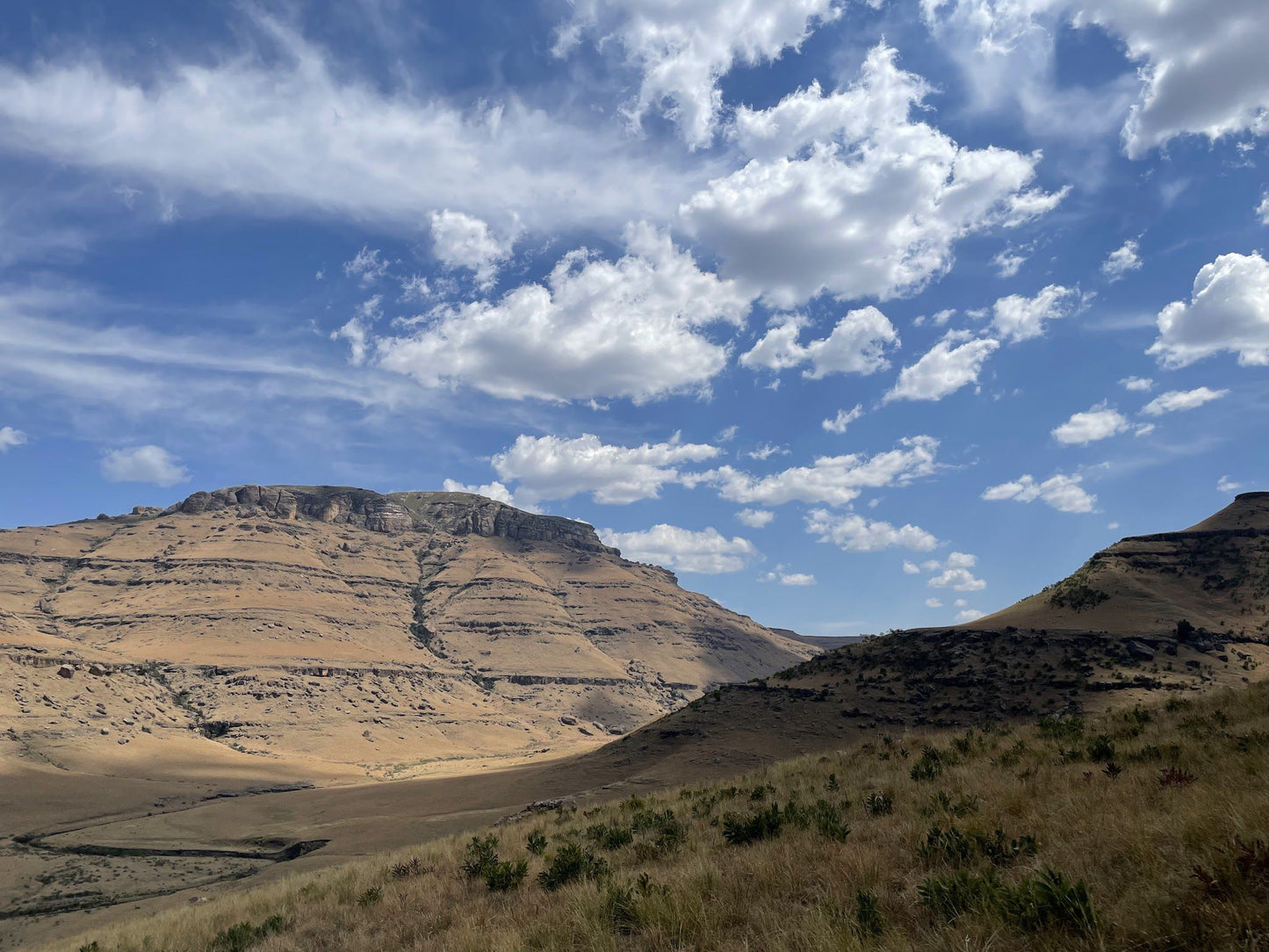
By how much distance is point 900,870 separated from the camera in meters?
6.68

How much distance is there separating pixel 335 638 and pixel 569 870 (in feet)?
386

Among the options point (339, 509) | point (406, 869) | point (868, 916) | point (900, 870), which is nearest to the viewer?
point (868, 916)

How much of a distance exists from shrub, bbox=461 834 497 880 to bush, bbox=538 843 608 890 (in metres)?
1.76

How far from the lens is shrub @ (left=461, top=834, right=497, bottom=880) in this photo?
11658 millimetres

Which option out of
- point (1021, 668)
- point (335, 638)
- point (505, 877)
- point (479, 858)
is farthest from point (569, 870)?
point (335, 638)

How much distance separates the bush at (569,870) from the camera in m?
9.48

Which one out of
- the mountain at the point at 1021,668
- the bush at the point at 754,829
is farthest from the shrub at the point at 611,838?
the mountain at the point at 1021,668

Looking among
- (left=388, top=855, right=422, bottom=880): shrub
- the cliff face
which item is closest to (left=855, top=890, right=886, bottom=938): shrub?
(left=388, top=855, right=422, bottom=880): shrub

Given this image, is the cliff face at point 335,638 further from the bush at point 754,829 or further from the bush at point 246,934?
the bush at point 754,829

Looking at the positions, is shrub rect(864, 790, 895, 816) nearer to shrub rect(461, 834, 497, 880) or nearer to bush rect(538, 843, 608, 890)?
bush rect(538, 843, 608, 890)

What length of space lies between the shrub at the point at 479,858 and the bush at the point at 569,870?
1.76 m

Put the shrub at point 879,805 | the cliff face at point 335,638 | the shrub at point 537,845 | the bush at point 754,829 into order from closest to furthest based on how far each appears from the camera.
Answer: the bush at point 754,829 < the shrub at point 879,805 < the shrub at point 537,845 < the cliff face at point 335,638

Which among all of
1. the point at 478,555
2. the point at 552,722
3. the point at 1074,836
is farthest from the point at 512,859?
the point at 478,555

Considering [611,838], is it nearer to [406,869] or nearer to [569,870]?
[569,870]
